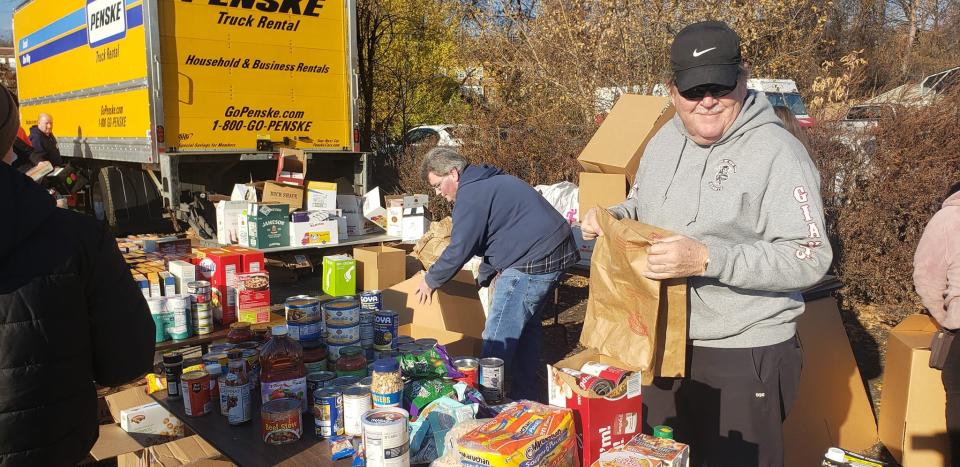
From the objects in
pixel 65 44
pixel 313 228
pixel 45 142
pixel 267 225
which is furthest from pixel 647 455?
pixel 45 142

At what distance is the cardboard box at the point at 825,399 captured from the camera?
3738 millimetres

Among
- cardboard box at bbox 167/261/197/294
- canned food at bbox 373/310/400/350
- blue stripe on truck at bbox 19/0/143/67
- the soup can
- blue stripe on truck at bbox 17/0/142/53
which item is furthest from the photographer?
A: blue stripe on truck at bbox 17/0/142/53

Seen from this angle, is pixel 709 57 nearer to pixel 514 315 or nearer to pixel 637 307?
pixel 637 307

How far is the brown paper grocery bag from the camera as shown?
6.91 feet

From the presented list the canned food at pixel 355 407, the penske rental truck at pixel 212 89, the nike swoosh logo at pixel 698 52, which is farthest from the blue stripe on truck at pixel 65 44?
the nike swoosh logo at pixel 698 52

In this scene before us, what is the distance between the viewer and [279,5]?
7477mm

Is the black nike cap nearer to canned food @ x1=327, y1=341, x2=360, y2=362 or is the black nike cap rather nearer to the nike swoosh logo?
the nike swoosh logo

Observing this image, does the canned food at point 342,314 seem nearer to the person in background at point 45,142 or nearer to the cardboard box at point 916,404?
the cardboard box at point 916,404

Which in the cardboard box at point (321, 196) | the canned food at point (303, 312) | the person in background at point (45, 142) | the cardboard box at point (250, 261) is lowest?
the canned food at point (303, 312)

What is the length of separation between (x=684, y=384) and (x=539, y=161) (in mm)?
6280

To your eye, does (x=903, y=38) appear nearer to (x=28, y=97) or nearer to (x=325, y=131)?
(x=325, y=131)

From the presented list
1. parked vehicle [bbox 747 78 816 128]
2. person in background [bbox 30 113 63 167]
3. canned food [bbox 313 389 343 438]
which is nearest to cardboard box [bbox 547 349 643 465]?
canned food [bbox 313 389 343 438]

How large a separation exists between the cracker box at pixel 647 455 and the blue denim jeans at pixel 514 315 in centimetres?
217

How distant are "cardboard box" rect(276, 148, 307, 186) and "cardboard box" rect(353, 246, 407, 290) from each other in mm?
1819
